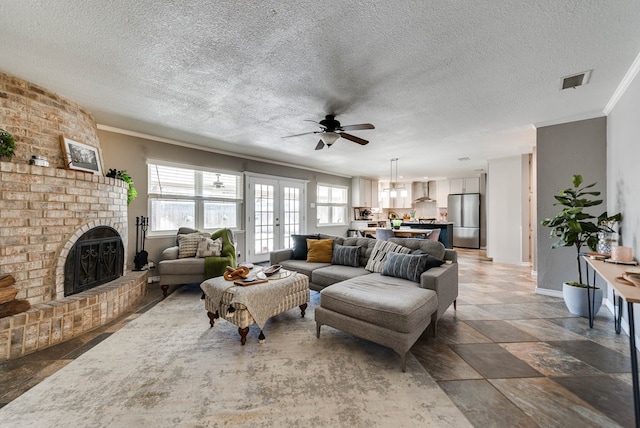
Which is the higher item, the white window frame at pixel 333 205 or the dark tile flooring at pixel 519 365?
the white window frame at pixel 333 205

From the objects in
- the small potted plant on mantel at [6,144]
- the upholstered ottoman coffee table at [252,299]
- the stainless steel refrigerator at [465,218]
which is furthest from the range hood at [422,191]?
the small potted plant on mantel at [6,144]

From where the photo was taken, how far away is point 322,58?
6.98 feet

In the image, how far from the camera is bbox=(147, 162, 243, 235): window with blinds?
4480 millimetres

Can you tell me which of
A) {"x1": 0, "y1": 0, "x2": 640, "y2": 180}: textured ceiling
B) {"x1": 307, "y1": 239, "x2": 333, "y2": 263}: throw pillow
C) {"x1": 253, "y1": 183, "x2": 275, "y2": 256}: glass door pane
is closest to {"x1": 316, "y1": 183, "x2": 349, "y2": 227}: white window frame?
{"x1": 253, "y1": 183, "x2": 275, "y2": 256}: glass door pane

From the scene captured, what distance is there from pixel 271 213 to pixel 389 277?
13.2ft

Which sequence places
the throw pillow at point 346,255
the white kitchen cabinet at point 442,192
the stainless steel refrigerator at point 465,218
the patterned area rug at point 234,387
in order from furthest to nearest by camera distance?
the white kitchen cabinet at point 442,192
the stainless steel refrigerator at point 465,218
the throw pillow at point 346,255
the patterned area rug at point 234,387

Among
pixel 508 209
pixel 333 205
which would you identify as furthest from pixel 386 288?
pixel 333 205

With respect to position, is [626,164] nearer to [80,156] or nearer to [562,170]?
[562,170]

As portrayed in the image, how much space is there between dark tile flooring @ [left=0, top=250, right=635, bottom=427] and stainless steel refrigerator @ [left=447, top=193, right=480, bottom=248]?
553 cm

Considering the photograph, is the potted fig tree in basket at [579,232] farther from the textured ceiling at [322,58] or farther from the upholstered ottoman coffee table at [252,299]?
the upholstered ottoman coffee table at [252,299]

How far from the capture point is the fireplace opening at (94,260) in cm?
278

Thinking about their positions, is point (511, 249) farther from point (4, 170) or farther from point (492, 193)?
point (4, 170)

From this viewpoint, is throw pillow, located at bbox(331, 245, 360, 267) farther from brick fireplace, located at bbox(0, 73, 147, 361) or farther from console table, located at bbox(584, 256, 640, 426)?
brick fireplace, located at bbox(0, 73, 147, 361)

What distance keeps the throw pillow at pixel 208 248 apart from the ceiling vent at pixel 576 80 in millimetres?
4729
